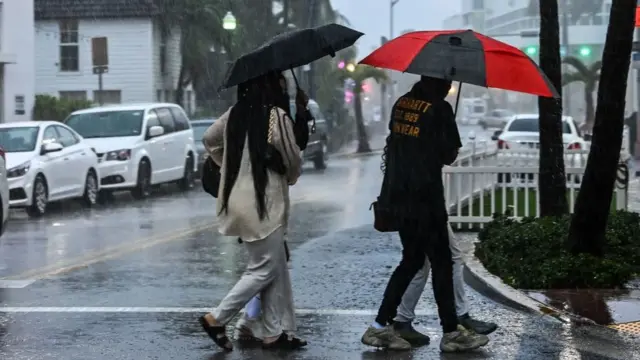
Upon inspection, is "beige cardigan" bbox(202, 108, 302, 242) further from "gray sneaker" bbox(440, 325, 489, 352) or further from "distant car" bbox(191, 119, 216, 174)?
"distant car" bbox(191, 119, 216, 174)

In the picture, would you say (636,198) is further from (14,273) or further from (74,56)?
(74,56)

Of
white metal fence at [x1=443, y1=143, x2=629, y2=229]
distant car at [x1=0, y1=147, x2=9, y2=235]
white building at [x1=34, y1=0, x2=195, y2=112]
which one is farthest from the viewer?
white building at [x1=34, y1=0, x2=195, y2=112]

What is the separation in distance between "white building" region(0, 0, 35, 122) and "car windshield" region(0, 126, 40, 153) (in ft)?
47.0

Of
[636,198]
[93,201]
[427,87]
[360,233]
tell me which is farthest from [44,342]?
[636,198]

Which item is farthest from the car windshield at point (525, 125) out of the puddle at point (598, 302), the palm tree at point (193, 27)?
the puddle at point (598, 302)

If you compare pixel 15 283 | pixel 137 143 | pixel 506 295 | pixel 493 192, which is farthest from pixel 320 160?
pixel 506 295

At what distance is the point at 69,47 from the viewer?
129 ft

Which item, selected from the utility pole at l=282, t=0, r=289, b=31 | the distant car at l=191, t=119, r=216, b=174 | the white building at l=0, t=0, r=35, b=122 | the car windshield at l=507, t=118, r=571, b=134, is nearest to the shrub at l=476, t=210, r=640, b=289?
the distant car at l=191, t=119, r=216, b=174

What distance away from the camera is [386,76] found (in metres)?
44.3

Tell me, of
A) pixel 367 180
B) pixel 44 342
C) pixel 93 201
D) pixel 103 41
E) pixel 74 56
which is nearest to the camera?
pixel 44 342

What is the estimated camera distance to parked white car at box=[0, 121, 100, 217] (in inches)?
659

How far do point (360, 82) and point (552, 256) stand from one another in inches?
1364

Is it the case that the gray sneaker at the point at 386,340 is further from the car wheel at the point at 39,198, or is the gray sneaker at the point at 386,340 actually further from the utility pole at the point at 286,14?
the utility pole at the point at 286,14

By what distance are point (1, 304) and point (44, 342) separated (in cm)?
165
